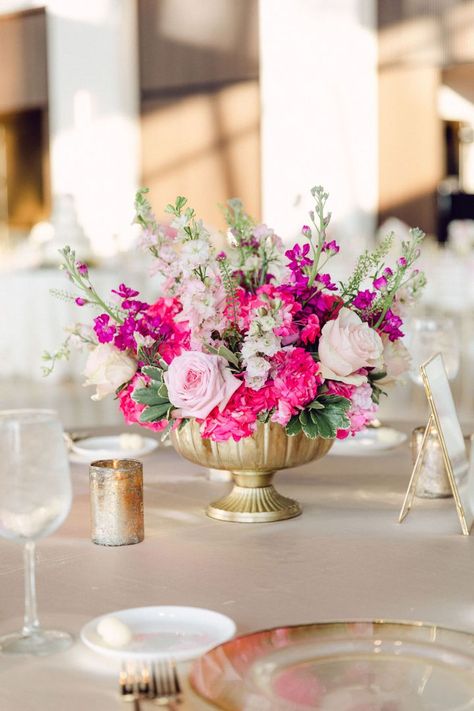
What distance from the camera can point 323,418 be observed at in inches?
57.1

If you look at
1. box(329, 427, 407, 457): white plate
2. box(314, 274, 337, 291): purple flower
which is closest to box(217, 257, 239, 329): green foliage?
box(314, 274, 337, 291): purple flower

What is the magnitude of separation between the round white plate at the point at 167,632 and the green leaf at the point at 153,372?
1.37 ft

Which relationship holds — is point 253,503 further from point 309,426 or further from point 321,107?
point 321,107

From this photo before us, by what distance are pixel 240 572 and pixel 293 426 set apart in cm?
24

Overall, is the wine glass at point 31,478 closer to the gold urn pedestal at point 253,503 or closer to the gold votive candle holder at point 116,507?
the gold votive candle holder at point 116,507

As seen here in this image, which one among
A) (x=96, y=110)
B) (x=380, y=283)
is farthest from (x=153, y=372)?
(x=96, y=110)

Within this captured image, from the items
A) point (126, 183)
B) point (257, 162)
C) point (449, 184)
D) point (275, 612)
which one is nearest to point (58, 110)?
point (126, 183)

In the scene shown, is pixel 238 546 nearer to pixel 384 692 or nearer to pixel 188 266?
pixel 188 266

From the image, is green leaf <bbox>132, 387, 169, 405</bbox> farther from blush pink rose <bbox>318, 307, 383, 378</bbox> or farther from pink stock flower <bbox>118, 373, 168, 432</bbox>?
blush pink rose <bbox>318, 307, 383, 378</bbox>

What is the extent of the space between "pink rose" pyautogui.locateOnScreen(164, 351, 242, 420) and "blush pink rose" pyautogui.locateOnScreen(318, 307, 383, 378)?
4.9 inches

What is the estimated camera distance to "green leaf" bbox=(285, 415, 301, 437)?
1446mm

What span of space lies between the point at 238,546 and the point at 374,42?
9121 millimetres

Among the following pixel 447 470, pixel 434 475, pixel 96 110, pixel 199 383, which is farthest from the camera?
pixel 96 110

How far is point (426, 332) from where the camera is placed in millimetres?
2004
